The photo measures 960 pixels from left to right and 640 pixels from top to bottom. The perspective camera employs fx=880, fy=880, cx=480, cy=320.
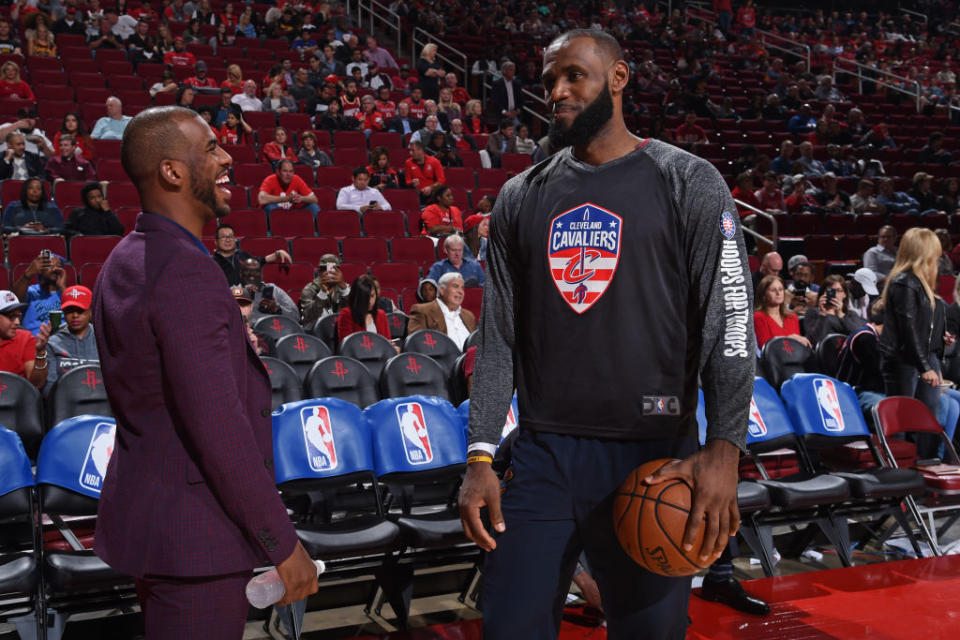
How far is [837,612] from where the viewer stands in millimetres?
3395

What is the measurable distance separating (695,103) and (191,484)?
569 inches

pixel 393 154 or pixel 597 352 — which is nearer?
pixel 597 352

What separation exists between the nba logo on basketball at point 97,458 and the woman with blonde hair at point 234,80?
25.9ft

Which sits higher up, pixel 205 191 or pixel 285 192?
pixel 285 192

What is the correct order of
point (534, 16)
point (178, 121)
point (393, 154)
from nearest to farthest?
point (178, 121)
point (393, 154)
point (534, 16)

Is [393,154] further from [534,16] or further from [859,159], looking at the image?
[859,159]

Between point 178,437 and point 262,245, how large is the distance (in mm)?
6815

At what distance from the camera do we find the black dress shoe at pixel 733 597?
11.1 ft

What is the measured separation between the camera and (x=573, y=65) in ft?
5.94

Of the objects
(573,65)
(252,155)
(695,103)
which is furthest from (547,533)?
(695,103)

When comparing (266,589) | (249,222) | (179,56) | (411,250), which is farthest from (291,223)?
(266,589)

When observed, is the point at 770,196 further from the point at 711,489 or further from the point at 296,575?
the point at 296,575

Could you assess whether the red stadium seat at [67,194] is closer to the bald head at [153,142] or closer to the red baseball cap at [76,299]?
the red baseball cap at [76,299]

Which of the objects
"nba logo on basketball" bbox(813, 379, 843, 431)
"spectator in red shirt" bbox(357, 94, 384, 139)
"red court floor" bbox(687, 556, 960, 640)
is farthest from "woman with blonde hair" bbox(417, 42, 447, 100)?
"red court floor" bbox(687, 556, 960, 640)
